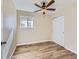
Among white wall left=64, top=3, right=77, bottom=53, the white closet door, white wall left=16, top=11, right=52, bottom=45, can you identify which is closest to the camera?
white wall left=64, top=3, right=77, bottom=53

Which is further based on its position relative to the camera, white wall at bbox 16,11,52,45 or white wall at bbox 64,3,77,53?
white wall at bbox 16,11,52,45

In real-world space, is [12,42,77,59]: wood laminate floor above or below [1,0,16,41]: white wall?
below

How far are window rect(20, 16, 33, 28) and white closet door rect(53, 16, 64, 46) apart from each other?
196cm

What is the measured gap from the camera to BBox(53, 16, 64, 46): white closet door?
20.5 feet

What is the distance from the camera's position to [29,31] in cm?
673

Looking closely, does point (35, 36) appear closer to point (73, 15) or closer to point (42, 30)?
point (42, 30)

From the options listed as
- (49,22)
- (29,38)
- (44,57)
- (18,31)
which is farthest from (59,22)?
(44,57)

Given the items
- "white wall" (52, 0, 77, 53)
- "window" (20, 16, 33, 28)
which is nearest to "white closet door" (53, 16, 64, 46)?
"white wall" (52, 0, 77, 53)

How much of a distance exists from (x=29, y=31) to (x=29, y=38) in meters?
0.52

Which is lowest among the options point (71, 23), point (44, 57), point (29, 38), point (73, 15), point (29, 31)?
point (44, 57)

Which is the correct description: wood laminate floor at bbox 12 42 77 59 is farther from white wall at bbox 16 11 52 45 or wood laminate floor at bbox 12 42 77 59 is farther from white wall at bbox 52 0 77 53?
white wall at bbox 16 11 52 45

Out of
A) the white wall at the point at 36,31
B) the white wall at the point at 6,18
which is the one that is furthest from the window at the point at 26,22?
the white wall at the point at 6,18

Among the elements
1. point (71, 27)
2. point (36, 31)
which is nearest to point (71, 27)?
point (71, 27)

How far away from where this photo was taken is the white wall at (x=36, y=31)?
637 cm
